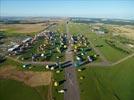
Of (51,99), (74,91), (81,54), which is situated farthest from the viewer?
(81,54)

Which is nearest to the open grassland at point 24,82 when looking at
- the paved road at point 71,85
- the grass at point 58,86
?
the grass at point 58,86

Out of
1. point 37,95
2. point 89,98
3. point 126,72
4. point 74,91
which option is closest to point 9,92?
point 37,95

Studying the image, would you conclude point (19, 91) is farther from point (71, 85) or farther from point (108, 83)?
point (108, 83)

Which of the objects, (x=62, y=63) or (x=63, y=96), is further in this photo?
(x=62, y=63)

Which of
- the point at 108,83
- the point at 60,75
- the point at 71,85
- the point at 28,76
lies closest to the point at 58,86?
the point at 71,85

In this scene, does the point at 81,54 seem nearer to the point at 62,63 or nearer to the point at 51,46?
the point at 62,63

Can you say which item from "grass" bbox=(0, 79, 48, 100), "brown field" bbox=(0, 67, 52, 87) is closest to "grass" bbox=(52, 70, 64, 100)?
"brown field" bbox=(0, 67, 52, 87)
